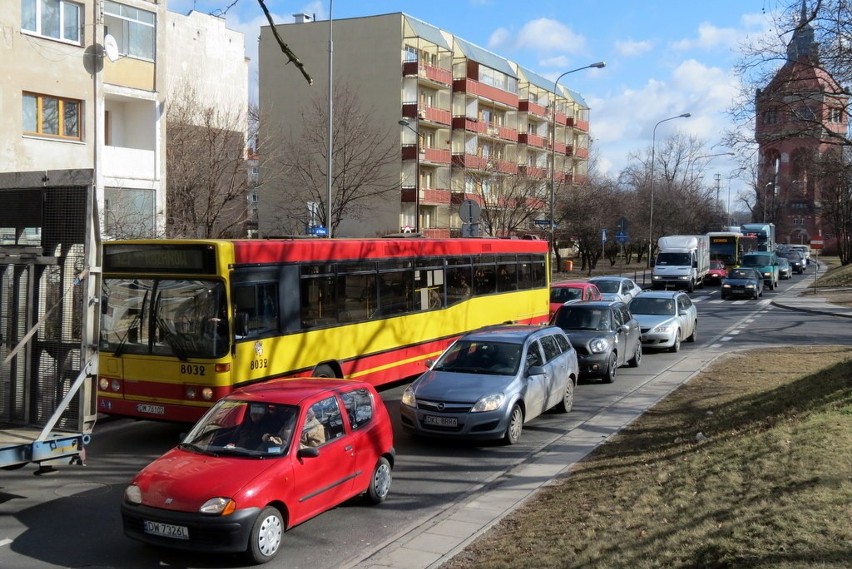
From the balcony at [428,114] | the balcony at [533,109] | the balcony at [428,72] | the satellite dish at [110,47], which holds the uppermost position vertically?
the balcony at [533,109]

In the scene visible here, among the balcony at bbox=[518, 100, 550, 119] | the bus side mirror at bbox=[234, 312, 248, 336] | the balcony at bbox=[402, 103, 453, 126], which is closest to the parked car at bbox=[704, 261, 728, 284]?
the balcony at bbox=[402, 103, 453, 126]

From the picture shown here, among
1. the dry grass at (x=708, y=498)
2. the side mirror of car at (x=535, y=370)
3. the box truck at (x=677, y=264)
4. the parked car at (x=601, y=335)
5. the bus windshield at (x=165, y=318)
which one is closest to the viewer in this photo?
the dry grass at (x=708, y=498)

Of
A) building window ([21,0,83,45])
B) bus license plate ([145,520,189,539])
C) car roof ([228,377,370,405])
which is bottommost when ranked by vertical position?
bus license plate ([145,520,189,539])

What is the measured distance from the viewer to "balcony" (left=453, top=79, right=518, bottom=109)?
6184 cm

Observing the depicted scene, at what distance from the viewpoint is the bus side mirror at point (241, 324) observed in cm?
1095

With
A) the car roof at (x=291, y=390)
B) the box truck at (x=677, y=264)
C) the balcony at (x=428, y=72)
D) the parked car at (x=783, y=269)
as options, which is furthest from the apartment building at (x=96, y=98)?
the parked car at (x=783, y=269)

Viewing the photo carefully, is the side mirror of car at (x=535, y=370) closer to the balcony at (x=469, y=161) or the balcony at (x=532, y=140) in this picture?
the balcony at (x=469, y=161)

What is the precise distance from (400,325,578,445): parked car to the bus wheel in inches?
57.1

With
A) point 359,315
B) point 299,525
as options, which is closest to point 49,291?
point 299,525

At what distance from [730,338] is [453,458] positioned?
17.2 metres

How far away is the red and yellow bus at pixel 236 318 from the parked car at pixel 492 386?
6.04ft

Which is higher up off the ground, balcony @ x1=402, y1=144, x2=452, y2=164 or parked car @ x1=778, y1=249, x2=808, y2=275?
balcony @ x1=402, y1=144, x2=452, y2=164

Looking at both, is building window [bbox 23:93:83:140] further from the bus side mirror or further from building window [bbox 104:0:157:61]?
the bus side mirror

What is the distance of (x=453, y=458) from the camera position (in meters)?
11.1
